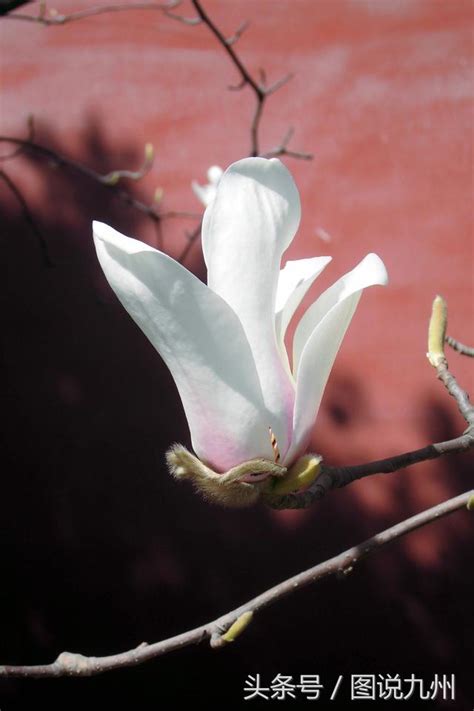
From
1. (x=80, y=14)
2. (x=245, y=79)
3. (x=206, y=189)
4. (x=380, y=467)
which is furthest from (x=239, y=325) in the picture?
(x=80, y=14)

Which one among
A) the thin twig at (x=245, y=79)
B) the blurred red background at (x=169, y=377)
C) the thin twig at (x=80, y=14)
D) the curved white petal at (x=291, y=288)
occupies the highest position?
the thin twig at (x=80, y=14)

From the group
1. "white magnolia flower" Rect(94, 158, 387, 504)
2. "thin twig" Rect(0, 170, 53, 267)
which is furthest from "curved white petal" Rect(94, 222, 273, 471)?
"thin twig" Rect(0, 170, 53, 267)

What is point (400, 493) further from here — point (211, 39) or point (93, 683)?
point (211, 39)

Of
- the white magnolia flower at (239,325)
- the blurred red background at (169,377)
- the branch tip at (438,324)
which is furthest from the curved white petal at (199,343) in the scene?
the blurred red background at (169,377)

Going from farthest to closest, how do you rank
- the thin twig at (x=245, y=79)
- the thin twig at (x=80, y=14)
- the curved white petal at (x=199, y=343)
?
the thin twig at (x=80, y=14) → the thin twig at (x=245, y=79) → the curved white petal at (x=199, y=343)

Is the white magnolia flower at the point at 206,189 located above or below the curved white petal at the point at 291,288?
below

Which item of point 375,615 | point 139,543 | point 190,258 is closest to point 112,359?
point 190,258

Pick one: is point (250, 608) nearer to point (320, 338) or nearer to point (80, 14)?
point (320, 338)

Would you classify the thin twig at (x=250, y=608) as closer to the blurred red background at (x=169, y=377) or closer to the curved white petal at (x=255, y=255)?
the curved white petal at (x=255, y=255)
